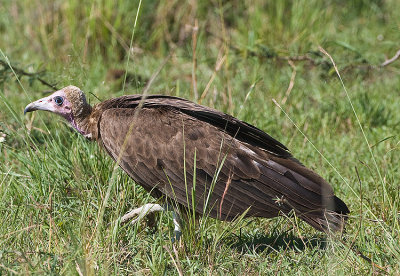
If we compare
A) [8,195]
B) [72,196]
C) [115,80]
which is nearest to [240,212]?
[72,196]

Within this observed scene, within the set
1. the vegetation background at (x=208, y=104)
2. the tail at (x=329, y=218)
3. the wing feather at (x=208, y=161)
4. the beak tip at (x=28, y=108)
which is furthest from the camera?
the beak tip at (x=28, y=108)

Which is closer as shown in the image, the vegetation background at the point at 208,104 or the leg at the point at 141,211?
the vegetation background at the point at 208,104

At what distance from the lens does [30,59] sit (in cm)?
725

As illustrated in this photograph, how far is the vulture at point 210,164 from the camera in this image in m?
4.10

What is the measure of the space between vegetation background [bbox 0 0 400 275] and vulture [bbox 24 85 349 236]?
0.55 feet

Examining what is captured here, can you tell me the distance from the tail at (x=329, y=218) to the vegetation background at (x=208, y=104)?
0.09 meters

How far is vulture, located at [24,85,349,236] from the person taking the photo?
4098 mm

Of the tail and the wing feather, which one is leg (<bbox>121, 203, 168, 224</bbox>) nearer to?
the wing feather

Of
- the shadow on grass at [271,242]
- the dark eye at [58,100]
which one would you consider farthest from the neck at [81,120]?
the shadow on grass at [271,242]

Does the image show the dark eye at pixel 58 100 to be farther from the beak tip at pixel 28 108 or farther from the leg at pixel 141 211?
the leg at pixel 141 211

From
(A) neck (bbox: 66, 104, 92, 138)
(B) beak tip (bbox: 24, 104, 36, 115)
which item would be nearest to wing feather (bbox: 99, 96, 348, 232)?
(A) neck (bbox: 66, 104, 92, 138)

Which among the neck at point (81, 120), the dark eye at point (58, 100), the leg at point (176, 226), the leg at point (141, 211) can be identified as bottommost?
the leg at point (176, 226)

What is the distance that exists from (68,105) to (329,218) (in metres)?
1.93

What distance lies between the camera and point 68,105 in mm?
4738
